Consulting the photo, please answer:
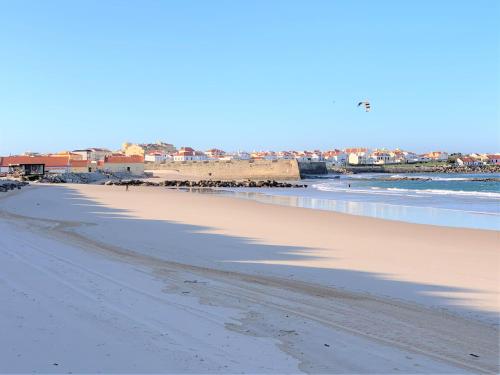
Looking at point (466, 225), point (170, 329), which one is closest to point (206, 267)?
point (170, 329)

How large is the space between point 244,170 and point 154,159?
5677 cm

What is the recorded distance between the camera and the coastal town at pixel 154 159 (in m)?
84.0

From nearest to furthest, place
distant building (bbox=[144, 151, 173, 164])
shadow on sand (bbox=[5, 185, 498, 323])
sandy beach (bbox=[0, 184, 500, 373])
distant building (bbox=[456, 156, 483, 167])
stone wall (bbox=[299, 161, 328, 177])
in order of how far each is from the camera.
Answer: sandy beach (bbox=[0, 184, 500, 373]), shadow on sand (bbox=[5, 185, 498, 323]), stone wall (bbox=[299, 161, 328, 177]), distant building (bbox=[144, 151, 173, 164]), distant building (bbox=[456, 156, 483, 167])

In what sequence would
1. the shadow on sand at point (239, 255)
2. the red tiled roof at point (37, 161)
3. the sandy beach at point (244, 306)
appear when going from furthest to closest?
the red tiled roof at point (37, 161)
the shadow on sand at point (239, 255)
the sandy beach at point (244, 306)

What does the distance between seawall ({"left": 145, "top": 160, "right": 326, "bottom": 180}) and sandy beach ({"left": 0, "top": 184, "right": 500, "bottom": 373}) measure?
237 feet

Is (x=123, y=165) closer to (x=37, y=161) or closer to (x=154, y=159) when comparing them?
(x=37, y=161)

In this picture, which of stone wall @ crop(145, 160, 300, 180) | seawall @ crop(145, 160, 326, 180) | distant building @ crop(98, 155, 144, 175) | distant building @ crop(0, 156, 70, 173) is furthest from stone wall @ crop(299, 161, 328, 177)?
distant building @ crop(0, 156, 70, 173)

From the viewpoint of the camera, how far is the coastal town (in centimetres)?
8400

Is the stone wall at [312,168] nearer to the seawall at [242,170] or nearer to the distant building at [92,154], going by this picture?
the seawall at [242,170]

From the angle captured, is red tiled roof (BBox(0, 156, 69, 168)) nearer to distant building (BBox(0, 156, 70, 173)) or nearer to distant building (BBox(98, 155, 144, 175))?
distant building (BBox(0, 156, 70, 173))

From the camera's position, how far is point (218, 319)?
5344 mm

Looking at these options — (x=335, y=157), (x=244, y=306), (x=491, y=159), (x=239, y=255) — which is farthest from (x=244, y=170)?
(x=491, y=159)

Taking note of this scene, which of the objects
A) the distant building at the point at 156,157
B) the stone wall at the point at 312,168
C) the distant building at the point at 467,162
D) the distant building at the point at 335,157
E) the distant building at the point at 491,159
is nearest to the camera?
the stone wall at the point at 312,168

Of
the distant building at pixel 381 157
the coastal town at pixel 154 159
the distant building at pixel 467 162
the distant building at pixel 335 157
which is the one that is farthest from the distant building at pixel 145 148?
the distant building at pixel 467 162
